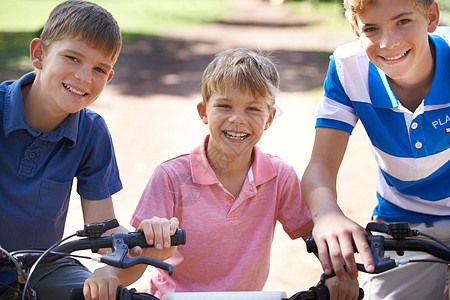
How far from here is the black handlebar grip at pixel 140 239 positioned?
2.10 m

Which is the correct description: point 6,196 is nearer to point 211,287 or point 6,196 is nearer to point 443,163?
point 211,287

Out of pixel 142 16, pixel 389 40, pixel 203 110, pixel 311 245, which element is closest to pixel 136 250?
pixel 311 245

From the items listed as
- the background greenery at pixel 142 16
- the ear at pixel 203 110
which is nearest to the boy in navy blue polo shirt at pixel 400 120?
the ear at pixel 203 110

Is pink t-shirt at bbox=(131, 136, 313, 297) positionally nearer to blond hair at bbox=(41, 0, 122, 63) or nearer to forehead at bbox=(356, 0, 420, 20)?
blond hair at bbox=(41, 0, 122, 63)

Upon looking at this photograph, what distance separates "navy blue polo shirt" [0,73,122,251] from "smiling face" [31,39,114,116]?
11 cm

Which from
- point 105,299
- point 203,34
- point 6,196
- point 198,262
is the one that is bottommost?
point 105,299

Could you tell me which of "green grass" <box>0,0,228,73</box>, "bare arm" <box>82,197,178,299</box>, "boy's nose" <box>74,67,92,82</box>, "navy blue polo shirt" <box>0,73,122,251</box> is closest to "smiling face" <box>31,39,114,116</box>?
"boy's nose" <box>74,67,92,82</box>

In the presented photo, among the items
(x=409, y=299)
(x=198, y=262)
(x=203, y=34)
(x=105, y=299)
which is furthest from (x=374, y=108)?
(x=203, y=34)

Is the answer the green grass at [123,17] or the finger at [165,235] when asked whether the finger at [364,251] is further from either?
the green grass at [123,17]

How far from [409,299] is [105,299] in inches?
54.9

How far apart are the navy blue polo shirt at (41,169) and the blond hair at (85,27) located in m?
0.26

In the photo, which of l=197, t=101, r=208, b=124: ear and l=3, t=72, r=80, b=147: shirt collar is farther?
l=197, t=101, r=208, b=124: ear

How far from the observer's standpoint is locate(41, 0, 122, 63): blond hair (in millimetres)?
2822

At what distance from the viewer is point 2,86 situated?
292cm
